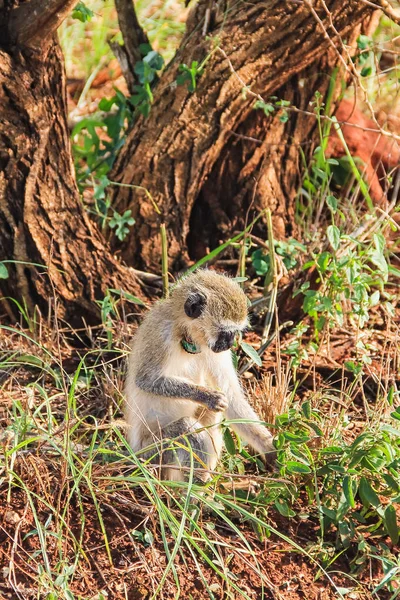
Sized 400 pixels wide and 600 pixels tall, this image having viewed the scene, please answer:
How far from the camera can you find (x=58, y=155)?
526cm

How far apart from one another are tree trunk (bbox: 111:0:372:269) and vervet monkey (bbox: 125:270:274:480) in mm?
1364

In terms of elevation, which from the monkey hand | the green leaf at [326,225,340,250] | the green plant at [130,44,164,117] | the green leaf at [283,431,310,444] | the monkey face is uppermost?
the green plant at [130,44,164,117]

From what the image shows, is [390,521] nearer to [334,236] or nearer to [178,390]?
[178,390]

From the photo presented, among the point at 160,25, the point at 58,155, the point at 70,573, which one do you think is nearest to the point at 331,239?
the point at 58,155

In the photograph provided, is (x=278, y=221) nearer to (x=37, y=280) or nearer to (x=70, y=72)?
(x=37, y=280)

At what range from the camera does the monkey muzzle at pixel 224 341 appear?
14.2 feet

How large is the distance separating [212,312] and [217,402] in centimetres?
43

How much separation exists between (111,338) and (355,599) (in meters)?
2.06

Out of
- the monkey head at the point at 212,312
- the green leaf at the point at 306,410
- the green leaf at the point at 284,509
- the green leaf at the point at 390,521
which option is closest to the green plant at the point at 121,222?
the monkey head at the point at 212,312

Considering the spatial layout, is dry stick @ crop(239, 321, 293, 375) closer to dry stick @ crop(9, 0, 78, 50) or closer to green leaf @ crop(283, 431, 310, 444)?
green leaf @ crop(283, 431, 310, 444)

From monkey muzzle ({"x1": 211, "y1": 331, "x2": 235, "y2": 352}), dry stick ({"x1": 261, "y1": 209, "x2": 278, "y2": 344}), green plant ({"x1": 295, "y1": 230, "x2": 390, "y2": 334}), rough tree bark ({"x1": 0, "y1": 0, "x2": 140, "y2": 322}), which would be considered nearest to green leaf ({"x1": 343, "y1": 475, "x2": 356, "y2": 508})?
monkey muzzle ({"x1": 211, "y1": 331, "x2": 235, "y2": 352})

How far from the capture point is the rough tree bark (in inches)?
198

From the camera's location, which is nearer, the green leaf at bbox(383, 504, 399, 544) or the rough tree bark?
the green leaf at bbox(383, 504, 399, 544)

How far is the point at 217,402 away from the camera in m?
4.28
